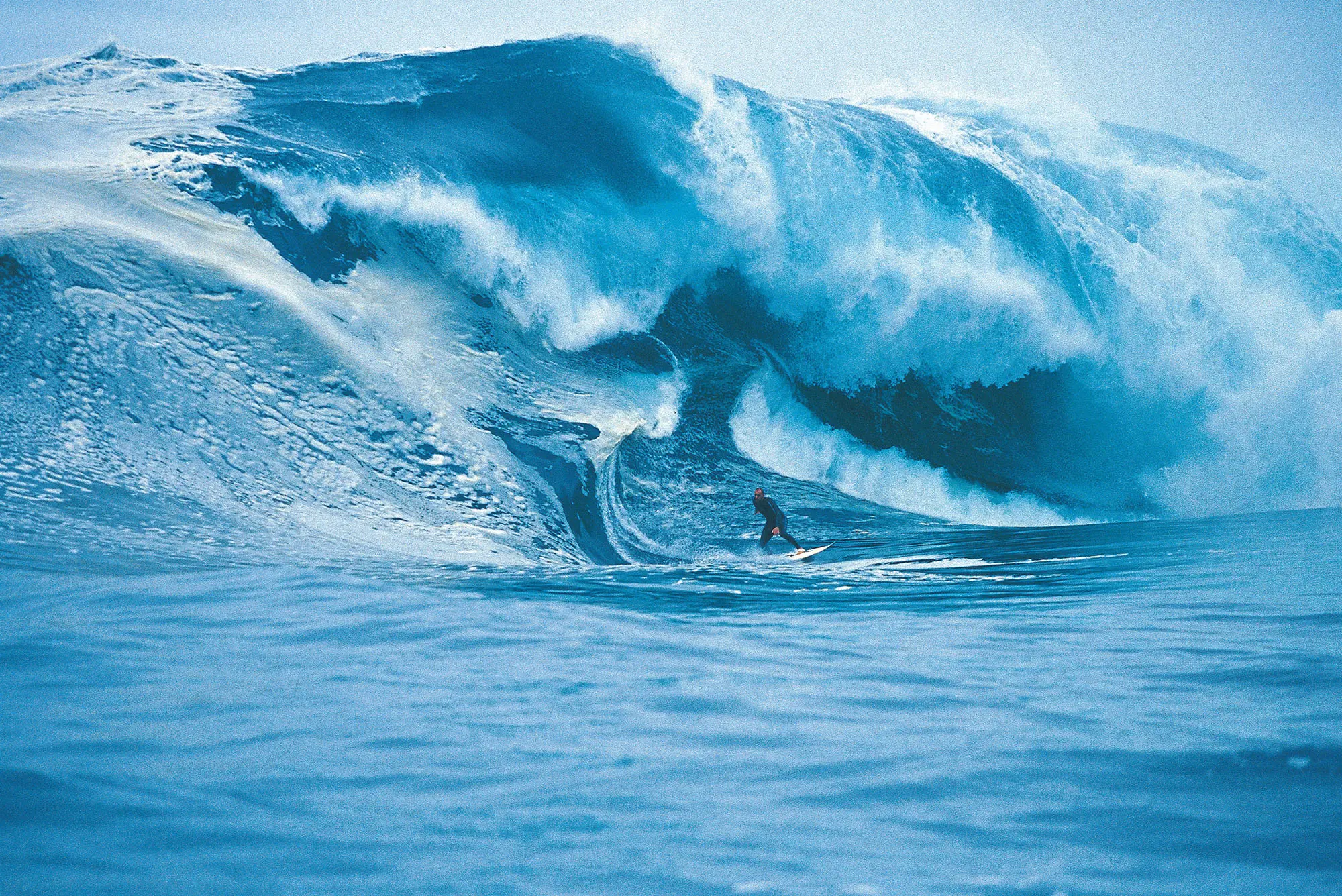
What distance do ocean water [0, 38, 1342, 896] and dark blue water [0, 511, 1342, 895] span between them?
0.06 ft

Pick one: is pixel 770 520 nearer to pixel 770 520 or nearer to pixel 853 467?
pixel 770 520

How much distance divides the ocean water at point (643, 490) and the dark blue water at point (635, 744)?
2cm

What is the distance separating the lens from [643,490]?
9.29 m

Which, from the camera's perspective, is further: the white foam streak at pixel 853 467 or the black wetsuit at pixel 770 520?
the white foam streak at pixel 853 467

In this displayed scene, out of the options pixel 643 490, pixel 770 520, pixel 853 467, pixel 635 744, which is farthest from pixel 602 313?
pixel 635 744

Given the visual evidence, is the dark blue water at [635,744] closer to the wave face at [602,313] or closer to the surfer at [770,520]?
the wave face at [602,313]

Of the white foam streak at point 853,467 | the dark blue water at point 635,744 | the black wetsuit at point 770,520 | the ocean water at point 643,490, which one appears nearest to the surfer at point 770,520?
the black wetsuit at point 770,520

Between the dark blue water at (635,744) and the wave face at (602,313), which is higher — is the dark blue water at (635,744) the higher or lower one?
the lower one

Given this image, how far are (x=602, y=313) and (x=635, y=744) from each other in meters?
8.60

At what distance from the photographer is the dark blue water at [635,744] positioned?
2.26m

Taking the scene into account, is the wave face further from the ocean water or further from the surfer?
the surfer

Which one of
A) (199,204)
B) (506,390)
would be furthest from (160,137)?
(506,390)

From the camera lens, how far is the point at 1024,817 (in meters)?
2.56

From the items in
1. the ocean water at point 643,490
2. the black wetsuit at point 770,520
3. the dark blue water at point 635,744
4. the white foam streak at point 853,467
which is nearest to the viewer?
the dark blue water at point 635,744
